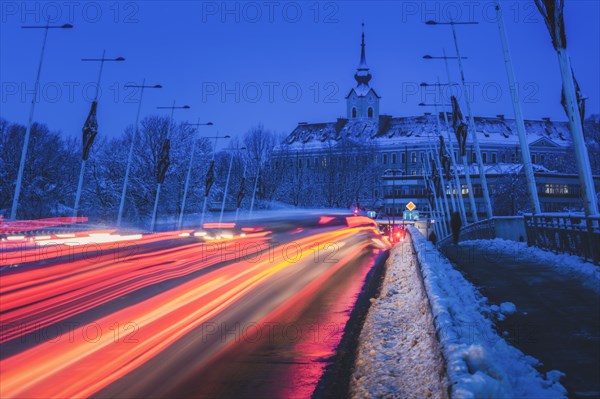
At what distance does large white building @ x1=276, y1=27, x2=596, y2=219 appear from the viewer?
4801 inches

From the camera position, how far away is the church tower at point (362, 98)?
162500 millimetres

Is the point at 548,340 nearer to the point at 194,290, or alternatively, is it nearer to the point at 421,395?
the point at 421,395

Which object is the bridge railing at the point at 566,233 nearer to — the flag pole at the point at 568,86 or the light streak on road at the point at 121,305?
the flag pole at the point at 568,86

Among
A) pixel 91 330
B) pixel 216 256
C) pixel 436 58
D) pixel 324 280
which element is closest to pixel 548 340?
pixel 91 330

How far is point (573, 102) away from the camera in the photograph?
1773cm

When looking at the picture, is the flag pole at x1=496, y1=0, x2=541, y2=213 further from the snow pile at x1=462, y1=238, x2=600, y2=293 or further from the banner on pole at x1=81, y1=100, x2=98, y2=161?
the banner on pole at x1=81, y1=100, x2=98, y2=161

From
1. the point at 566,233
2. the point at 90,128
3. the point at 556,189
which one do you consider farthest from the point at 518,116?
the point at 556,189

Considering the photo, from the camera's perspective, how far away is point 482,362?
6328 millimetres

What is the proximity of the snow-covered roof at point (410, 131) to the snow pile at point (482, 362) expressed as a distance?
145080mm

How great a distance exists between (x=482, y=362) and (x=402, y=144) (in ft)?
487

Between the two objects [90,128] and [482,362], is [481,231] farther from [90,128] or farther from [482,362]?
[482,362]

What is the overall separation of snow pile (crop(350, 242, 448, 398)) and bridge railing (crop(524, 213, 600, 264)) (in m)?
4.72

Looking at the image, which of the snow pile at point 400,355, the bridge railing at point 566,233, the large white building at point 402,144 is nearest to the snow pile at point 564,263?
the bridge railing at point 566,233

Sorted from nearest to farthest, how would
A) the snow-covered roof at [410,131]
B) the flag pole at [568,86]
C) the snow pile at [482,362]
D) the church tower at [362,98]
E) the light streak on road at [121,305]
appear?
the snow pile at [482,362], the light streak on road at [121,305], the flag pole at [568,86], the snow-covered roof at [410,131], the church tower at [362,98]
